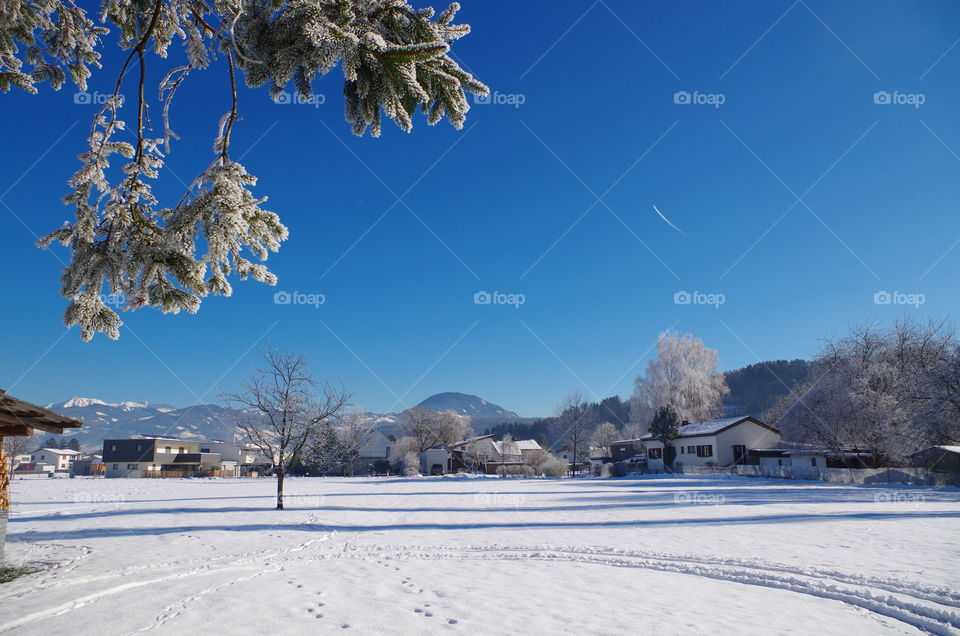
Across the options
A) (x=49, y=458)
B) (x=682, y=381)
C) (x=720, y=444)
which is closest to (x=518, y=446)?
(x=682, y=381)

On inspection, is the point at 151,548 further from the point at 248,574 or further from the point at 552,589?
the point at 552,589

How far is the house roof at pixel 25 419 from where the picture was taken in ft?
30.5

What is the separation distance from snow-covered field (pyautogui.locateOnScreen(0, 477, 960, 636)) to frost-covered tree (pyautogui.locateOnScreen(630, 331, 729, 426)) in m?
38.1

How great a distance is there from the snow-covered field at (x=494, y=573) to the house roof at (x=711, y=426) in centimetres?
3139

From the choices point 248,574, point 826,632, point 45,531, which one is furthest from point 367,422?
point 826,632

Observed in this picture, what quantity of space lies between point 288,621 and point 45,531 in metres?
13.3

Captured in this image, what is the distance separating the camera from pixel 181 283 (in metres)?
4.14

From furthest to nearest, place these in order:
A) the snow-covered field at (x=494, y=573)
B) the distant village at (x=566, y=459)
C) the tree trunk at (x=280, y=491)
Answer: the distant village at (x=566, y=459) < the tree trunk at (x=280, y=491) < the snow-covered field at (x=494, y=573)

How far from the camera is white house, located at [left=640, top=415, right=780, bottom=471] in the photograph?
4800 cm

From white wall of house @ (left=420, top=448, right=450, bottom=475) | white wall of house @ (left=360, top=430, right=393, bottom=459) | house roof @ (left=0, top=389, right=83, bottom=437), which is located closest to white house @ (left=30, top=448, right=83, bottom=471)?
white wall of house @ (left=360, top=430, right=393, bottom=459)

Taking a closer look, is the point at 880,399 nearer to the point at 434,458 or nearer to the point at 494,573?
the point at 494,573

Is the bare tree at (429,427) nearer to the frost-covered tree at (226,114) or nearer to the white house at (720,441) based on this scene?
the white house at (720,441)

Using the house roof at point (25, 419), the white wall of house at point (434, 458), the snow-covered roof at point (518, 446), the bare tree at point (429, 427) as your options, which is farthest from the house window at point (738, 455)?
the house roof at point (25, 419)

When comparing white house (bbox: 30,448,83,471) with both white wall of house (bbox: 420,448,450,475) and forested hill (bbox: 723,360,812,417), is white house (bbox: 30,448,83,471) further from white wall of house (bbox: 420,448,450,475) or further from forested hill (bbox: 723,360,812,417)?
forested hill (bbox: 723,360,812,417)
